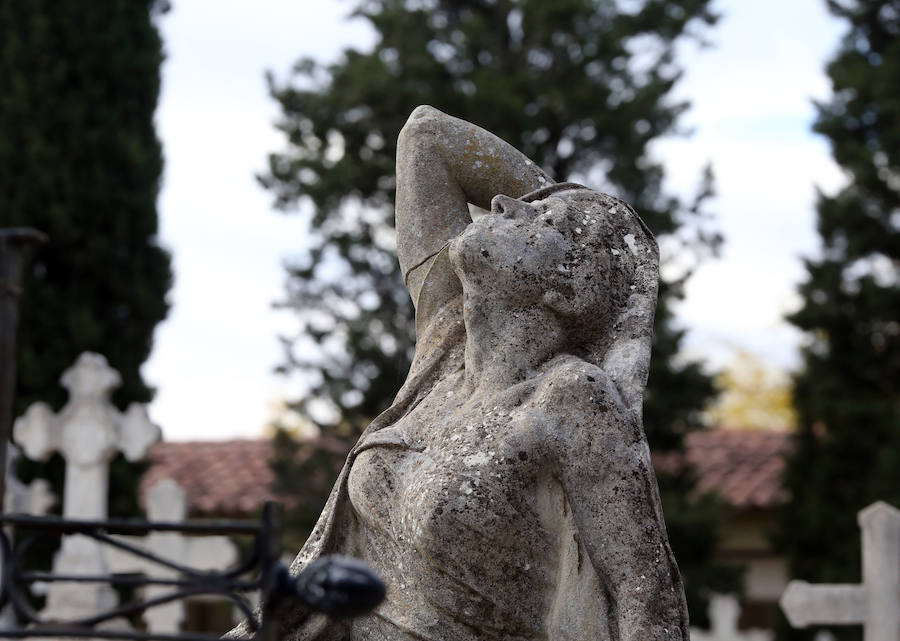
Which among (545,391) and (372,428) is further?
(372,428)

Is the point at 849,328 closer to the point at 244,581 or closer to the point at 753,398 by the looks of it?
the point at 244,581

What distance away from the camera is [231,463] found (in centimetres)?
1728

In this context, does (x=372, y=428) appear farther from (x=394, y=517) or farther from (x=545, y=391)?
(x=545, y=391)

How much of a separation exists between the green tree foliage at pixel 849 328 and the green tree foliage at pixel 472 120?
5.52ft

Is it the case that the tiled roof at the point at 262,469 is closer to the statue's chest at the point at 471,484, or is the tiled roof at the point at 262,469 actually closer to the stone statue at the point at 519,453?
the stone statue at the point at 519,453

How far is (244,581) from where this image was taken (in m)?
2.08

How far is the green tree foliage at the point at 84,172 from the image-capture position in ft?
40.7

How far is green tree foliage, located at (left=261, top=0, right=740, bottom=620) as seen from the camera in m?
12.9

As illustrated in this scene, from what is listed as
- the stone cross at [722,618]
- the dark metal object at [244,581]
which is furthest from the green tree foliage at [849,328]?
the dark metal object at [244,581]

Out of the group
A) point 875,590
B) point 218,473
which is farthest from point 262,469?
point 875,590

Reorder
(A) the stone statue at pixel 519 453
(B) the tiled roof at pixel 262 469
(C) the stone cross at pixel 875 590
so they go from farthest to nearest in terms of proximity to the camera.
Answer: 1. (B) the tiled roof at pixel 262 469
2. (C) the stone cross at pixel 875 590
3. (A) the stone statue at pixel 519 453

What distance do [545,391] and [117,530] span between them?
3.44 feet

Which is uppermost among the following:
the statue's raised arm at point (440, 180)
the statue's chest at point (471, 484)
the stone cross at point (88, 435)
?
the statue's raised arm at point (440, 180)

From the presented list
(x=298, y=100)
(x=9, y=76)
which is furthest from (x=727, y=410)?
(x=9, y=76)
